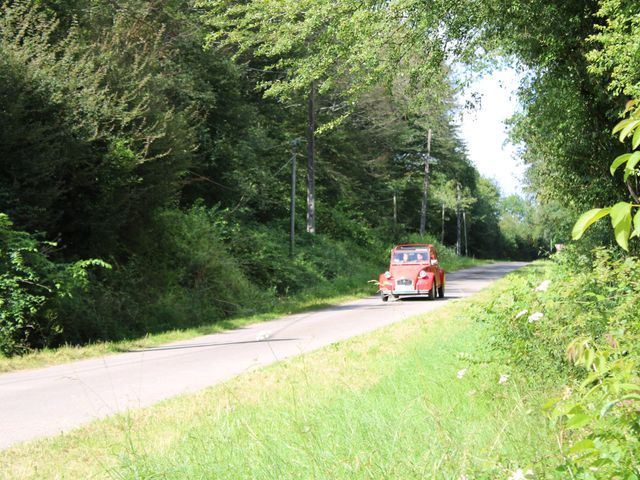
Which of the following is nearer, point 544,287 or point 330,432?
point 330,432

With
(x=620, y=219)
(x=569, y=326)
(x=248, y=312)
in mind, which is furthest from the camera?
(x=248, y=312)

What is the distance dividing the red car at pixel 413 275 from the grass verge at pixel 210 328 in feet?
6.82

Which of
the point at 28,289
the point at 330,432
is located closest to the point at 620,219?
the point at 330,432

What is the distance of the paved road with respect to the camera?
7184 mm

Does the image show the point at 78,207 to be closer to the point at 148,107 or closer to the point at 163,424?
the point at 148,107

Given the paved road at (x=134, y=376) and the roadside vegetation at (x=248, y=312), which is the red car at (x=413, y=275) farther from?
the paved road at (x=134, y=376)

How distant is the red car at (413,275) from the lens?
23422 millimetres

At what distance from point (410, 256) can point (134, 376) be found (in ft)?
52.4

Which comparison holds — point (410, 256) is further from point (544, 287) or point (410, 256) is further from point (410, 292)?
point (544, 287)

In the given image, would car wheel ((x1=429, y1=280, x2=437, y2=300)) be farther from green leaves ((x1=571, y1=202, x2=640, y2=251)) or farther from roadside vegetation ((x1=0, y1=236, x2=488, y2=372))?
green leaves ((x1=571, y1=202, x2=640, y2=251))

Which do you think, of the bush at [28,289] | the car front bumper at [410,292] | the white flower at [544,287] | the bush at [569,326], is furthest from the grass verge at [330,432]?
the car front bumper at [410,292]

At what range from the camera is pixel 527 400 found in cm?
526

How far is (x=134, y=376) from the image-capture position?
9.73 meters

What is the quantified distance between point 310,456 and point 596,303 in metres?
2.89
